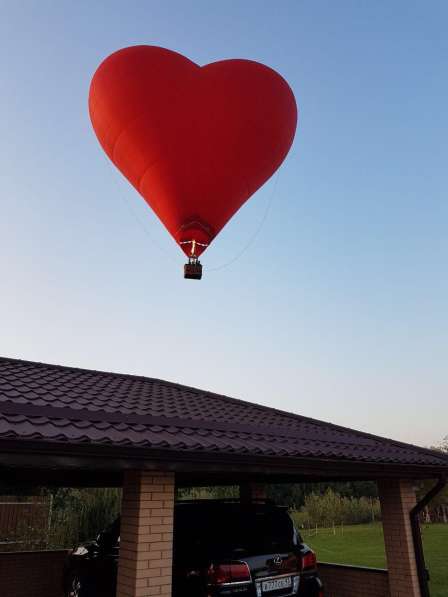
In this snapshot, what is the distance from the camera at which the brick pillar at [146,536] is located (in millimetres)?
4734

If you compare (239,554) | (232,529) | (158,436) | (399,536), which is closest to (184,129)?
(158,436)

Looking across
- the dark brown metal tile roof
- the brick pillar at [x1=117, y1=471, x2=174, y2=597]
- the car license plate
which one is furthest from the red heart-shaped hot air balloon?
the car license plate

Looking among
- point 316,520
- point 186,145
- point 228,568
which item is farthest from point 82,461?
point 316,520

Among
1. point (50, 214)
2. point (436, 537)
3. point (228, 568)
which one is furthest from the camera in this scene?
point (436, 537)

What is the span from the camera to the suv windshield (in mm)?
5180

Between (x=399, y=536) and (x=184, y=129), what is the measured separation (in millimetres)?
7839

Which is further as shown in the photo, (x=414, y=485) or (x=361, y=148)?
(x=361, y=148)

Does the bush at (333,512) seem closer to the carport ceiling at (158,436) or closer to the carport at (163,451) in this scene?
the carport at (163,451)

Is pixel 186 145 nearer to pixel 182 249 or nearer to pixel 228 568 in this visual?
pixel 182 249

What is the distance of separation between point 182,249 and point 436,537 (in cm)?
1785

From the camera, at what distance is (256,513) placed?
576cm

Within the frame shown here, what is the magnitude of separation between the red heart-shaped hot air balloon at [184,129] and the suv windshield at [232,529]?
516 cm

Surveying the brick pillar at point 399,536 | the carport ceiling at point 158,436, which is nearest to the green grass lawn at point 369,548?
the brick pillar at point 399,536

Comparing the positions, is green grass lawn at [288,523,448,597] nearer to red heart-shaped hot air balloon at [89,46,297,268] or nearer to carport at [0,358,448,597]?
carport at [0,358,448,597]
